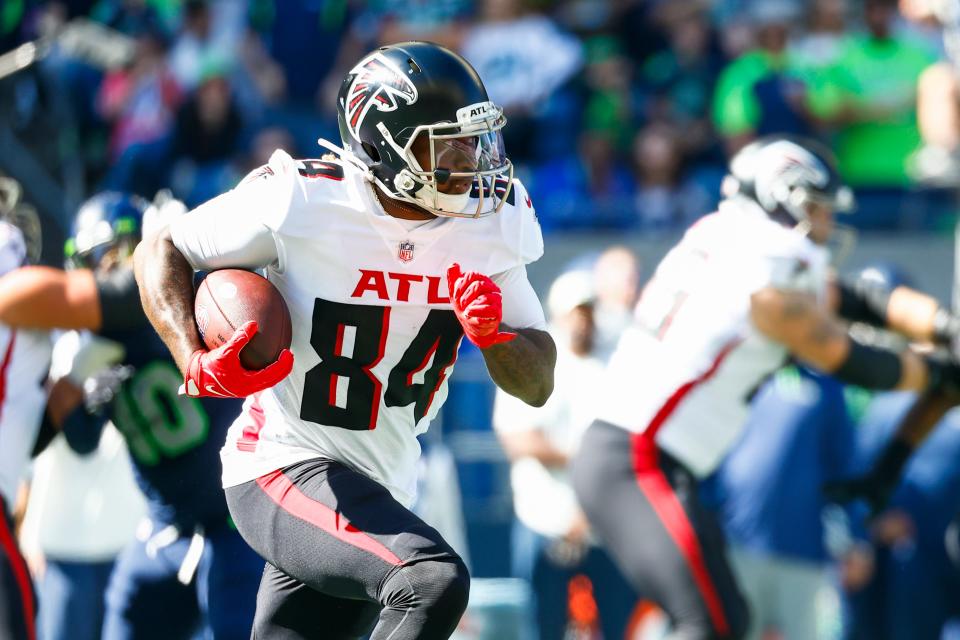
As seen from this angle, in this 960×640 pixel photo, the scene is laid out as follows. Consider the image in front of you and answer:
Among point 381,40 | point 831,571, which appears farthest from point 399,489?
point 381,40

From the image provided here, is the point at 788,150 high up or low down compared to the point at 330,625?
up

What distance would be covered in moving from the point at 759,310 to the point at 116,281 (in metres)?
1.96

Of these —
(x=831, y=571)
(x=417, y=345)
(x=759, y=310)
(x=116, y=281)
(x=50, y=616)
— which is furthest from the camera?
(x=831, y=571)

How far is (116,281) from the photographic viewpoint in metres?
4.25

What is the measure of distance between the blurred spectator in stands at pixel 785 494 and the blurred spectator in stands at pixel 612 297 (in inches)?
27.3

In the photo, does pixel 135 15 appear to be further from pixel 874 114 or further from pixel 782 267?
pixel 782 267

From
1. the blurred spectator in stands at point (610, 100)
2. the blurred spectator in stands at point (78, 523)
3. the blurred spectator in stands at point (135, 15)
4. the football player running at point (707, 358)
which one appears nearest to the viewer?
the football player running at point (707, 358)

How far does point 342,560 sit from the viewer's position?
3195mm

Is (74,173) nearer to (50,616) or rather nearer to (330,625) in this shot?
(50,616)

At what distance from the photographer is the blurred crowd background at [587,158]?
6355 mm

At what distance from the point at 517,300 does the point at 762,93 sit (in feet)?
17.0

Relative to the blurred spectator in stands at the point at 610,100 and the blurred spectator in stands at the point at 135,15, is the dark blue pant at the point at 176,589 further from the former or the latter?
the blurred spectator in stands at the point at 135,15

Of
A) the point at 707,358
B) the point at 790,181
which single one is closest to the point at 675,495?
the point at 707,358

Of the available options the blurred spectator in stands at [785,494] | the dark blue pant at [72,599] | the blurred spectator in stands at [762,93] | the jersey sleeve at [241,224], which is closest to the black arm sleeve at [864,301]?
the blurred spectator in stands at [785,494]
